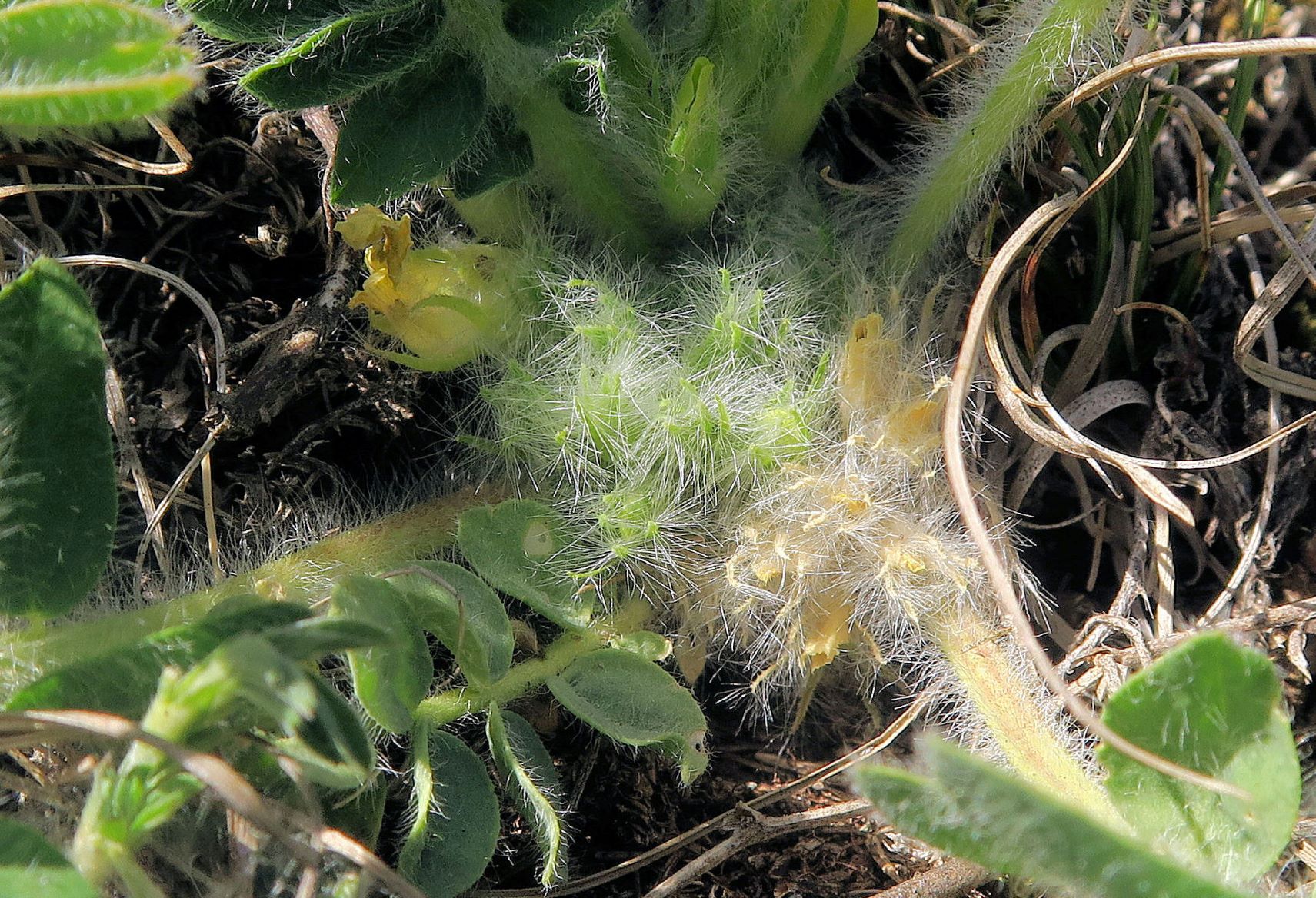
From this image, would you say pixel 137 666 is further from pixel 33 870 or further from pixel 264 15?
pixel 264 15

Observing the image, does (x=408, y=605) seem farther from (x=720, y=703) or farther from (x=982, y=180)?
(x=982, y=180)

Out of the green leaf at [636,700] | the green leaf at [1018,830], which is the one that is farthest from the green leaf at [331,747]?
the green leaf at [1018,830]

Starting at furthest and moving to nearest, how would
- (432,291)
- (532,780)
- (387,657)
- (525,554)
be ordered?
(432,291) → (525,554) → (532,780) → (387,657)

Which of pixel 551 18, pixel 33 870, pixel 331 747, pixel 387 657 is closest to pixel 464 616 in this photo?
pixel 387 657

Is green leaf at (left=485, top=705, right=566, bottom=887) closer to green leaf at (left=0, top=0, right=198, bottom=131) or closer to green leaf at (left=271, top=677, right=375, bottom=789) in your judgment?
green leaf at (left=271, top=677, right=375, bottom=789)

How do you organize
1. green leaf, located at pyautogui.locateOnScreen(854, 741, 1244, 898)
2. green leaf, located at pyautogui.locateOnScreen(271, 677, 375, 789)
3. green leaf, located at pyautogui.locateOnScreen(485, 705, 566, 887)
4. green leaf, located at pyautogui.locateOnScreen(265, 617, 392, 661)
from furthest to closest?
green leaf, located at pyautogui.locateOnScreen(485, 705, 566, 887) → green leaf, located at pyautogui.locateOnScreen(271, 677, 375, 789) → green leaf, located at pyautogui.locateOnScreen(265, 617, 392, 661) → green leaf, located at pyautogui.locateOnScreen(854, 741, 1244, 898)

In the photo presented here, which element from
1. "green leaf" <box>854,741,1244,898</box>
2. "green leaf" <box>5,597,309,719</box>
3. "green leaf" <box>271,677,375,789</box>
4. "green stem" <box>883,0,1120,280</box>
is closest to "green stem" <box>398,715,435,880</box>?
"green leaf" <box>271,677,375,789</box>
